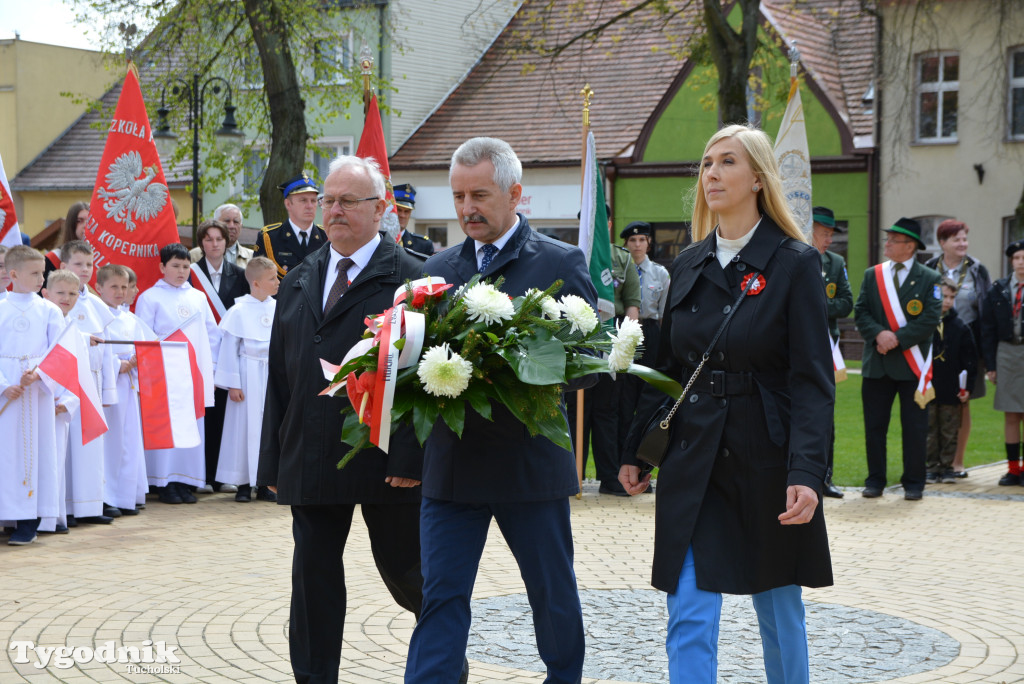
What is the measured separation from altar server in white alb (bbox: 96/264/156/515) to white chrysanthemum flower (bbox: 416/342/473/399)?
6.67 metres

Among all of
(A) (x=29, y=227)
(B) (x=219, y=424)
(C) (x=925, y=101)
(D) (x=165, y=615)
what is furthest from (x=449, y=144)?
(D) (x=165, y=615)

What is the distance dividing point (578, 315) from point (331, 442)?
129cm

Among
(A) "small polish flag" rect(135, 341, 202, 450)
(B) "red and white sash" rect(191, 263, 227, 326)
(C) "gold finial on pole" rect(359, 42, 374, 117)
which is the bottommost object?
(A) "small polish flag" rect(135, 341, 202, 450)

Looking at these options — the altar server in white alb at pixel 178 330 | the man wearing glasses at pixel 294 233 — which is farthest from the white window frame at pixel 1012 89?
the altar server in white alb at pixel 178 330

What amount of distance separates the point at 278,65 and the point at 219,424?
29.0 feet

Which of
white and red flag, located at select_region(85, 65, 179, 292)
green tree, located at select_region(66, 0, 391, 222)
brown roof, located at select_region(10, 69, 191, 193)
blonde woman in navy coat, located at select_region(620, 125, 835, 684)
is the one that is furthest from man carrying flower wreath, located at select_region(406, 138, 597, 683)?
brown roof, located at select_region(10, 69, 191, 193)

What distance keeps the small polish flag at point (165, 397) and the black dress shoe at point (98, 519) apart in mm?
675

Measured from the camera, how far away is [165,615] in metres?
6.54

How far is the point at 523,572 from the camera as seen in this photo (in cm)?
454

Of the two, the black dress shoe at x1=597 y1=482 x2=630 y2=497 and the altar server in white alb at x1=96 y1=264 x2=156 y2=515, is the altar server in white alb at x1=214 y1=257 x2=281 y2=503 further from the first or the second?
the black dress shoe at x1=597 y1=482 x2=630 y2=497

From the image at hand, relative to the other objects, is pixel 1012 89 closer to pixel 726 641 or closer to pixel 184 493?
pixel 184 493

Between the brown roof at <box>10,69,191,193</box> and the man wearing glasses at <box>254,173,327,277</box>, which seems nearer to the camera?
the man wearing glasses at <box>254,173,327,277</box>

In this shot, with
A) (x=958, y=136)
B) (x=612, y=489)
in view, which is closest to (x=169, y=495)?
(x=612, y=489)

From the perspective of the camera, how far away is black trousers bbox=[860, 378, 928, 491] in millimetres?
11141
